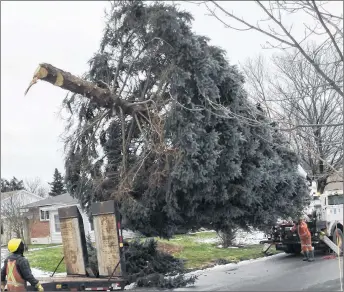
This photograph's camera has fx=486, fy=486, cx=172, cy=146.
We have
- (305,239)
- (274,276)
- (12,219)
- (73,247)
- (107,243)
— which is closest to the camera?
(107,243)

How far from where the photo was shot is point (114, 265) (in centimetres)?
868

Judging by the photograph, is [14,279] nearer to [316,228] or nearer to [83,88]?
[83,88]

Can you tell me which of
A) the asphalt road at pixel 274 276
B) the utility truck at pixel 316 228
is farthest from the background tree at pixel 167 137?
the utility truck at pixel 316 228

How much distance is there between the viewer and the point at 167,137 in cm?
952

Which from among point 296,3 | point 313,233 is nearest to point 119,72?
point 296,3

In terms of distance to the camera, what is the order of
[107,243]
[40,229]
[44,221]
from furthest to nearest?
1. [40,229]
2. [44,221]
3. [107,243]

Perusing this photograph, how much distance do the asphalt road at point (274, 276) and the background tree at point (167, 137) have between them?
1.48 m

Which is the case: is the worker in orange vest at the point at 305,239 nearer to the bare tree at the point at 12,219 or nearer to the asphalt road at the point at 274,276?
the asphalt road at the point at 274,276

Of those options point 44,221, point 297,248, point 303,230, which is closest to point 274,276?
point 303,230

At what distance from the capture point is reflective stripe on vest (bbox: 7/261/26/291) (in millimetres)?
6957

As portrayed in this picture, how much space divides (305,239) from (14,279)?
33.2ft

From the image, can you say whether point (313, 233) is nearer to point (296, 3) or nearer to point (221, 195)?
point (221, 195)

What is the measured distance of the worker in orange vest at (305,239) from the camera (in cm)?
1470

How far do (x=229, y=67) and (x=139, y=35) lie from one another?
2.01 m
